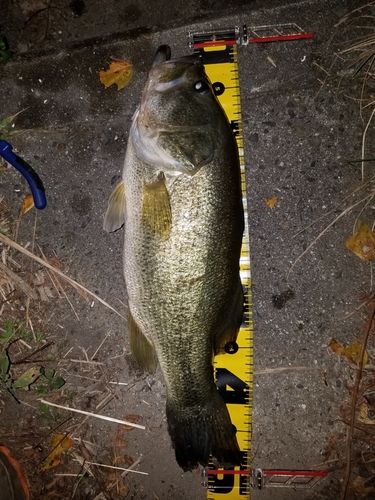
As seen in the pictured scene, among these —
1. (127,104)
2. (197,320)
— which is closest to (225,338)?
(197,320)

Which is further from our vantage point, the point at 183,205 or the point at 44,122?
the point at 44,122

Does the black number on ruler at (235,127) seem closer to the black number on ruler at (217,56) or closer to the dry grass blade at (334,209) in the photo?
the black number on ruler at (217,56)

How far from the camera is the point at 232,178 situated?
7.06 ft

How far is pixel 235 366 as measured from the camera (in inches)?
105

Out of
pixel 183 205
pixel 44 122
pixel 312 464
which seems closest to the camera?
pixel 183 205

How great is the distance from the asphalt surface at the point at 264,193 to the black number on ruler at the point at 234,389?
5.6 inches

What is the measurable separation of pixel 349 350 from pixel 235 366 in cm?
82

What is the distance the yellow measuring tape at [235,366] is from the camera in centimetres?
263

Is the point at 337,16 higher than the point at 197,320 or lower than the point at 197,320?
higher

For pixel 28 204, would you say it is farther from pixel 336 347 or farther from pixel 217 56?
pixel 336 347

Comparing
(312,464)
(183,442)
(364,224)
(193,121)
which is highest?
(193,121)

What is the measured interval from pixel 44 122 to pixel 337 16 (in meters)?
2.29

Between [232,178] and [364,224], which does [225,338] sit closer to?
[232,178]

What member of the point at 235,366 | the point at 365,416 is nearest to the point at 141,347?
the point at 235,366
